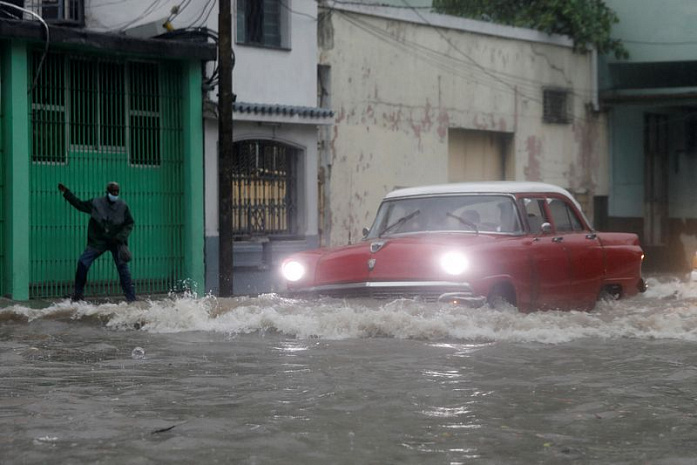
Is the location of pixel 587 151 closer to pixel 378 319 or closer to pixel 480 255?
pixel 480 255

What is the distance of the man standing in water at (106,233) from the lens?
16156 mm

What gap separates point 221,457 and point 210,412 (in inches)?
50.0

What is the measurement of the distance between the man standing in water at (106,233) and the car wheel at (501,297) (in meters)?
6.60

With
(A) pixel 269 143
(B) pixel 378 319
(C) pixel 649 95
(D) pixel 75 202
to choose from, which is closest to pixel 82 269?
(D) pixel 75 202

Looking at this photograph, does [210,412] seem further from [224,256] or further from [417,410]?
[224,256]

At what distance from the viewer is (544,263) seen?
11.8m

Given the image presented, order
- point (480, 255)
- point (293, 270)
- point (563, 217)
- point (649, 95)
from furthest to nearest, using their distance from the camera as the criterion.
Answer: point (649, 95) → point (563, 217) → point (293, 270) → point (480, 255)

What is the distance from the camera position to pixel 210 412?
717 centimetres

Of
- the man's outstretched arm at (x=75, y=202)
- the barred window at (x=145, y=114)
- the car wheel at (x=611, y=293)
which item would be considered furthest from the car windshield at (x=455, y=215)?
the barred window at (x=145, y=114)

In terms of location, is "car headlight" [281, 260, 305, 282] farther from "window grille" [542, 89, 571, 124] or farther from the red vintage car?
"window grille" [542, 89, 571, 124]

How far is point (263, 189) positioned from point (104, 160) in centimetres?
344

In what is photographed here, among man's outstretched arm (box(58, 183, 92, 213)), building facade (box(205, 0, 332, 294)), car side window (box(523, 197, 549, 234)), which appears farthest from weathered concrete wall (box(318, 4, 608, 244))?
car side window (box(523, 197, 549, 234))

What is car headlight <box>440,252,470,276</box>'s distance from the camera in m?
10.6

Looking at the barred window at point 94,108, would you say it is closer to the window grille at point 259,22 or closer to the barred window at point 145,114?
the barred window at point 145,114
